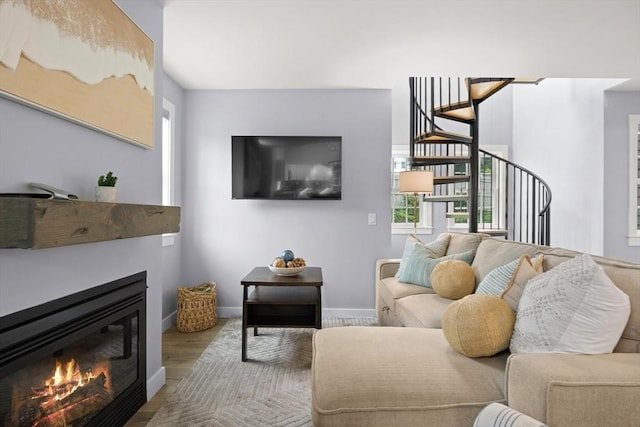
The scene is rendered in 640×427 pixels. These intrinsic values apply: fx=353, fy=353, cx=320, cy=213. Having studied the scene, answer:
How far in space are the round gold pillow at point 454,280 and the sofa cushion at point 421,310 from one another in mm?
65

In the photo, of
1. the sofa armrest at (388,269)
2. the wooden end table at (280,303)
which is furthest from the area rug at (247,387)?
the sofa armrest at (388,269)

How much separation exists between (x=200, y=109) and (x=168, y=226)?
224cm

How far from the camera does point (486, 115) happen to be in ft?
19.4

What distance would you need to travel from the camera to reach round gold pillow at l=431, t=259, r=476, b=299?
2475mm

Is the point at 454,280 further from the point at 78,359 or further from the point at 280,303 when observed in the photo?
the point at 78,359

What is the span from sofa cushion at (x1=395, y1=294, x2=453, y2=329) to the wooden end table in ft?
2.00

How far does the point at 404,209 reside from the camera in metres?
5.82

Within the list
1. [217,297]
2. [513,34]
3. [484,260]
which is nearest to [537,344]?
[484,260]

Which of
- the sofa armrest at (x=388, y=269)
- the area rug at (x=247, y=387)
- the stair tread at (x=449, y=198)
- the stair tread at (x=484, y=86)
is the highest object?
the stair tread at (x=484, y=86)

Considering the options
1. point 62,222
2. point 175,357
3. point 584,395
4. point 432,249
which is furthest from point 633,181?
point 62,222

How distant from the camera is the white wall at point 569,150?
14.3 feet

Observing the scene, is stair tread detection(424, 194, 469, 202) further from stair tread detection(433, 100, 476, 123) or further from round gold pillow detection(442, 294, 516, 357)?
round gold pillow detection(442, 294, 516, 357)

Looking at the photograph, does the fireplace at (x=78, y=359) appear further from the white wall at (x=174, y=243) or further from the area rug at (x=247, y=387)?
the white wall at (x=174, y=243)

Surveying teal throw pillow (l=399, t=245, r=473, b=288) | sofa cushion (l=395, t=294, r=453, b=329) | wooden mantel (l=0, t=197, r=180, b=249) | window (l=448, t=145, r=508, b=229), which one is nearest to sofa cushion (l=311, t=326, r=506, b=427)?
sofa cushion (l=395, t=294, r=453, b=329)
